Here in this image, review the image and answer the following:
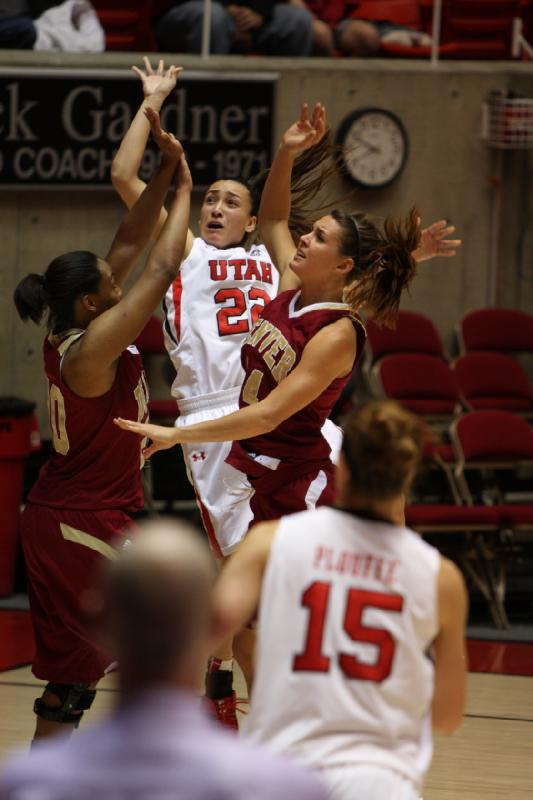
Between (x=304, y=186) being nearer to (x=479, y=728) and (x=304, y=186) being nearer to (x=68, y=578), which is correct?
(x=68, y=578)

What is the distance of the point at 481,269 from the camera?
Result: 9695 mm

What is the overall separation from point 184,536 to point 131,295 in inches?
82.1

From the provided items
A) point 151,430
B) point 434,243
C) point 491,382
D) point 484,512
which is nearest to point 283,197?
point 434,243

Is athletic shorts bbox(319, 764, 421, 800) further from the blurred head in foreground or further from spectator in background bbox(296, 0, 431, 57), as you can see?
spectator in background bbox(296, 0, 431, 57)

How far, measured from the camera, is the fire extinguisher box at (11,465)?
800 cm

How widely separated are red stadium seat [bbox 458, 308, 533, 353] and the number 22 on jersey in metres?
6.75

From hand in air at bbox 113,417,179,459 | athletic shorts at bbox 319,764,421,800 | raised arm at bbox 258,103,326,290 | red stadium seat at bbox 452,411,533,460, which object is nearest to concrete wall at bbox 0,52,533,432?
red stadium seat at bbox 452,411,533,460

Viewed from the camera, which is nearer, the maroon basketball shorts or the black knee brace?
the black knee brace

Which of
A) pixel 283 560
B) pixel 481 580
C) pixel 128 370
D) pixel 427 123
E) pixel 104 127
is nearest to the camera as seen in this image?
pixel 283 560

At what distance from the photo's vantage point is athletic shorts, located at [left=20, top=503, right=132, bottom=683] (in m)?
4.12

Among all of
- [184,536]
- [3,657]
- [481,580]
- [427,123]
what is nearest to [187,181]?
[184,536]

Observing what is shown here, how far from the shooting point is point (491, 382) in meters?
8.90

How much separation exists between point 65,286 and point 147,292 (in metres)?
0.35

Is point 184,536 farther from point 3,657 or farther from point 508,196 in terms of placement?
point 508,196
